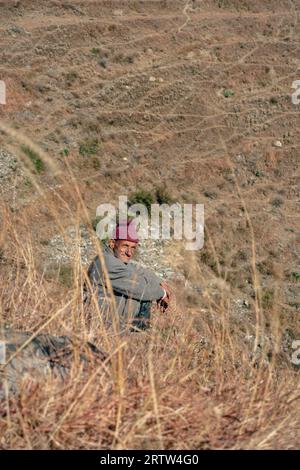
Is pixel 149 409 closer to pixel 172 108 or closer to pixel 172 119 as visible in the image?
pixel 172 119

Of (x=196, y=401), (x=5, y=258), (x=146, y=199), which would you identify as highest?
(x=146, y=199)

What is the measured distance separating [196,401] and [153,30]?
80.8 feet

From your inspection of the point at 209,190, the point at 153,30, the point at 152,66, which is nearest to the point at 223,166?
the point at 209,190

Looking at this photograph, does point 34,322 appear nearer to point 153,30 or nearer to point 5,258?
point 5,258

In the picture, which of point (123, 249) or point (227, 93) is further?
point (227, 93)

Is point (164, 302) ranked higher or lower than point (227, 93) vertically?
lower

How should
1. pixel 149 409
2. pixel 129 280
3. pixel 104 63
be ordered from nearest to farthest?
pixel 149 409, pixel 129 280, pixel 104 63

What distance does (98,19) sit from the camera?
2536 centimetres

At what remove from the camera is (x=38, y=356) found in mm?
2203

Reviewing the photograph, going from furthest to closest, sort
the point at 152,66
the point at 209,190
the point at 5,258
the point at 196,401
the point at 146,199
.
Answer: the point at 152,66 → the point at 209,190 → the point at 146,199 → the point at 5,258 → the point at 196,401

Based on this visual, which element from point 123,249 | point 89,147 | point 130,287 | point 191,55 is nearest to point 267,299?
point 123,249

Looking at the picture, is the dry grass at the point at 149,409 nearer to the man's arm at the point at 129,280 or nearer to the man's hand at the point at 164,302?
the man's arm at the point at 129,280

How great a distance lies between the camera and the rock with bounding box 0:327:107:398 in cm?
207

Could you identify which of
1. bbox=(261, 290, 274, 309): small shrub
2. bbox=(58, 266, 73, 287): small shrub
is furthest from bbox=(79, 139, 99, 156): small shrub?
bbox=(58, 266, 73, 287): small shrub
